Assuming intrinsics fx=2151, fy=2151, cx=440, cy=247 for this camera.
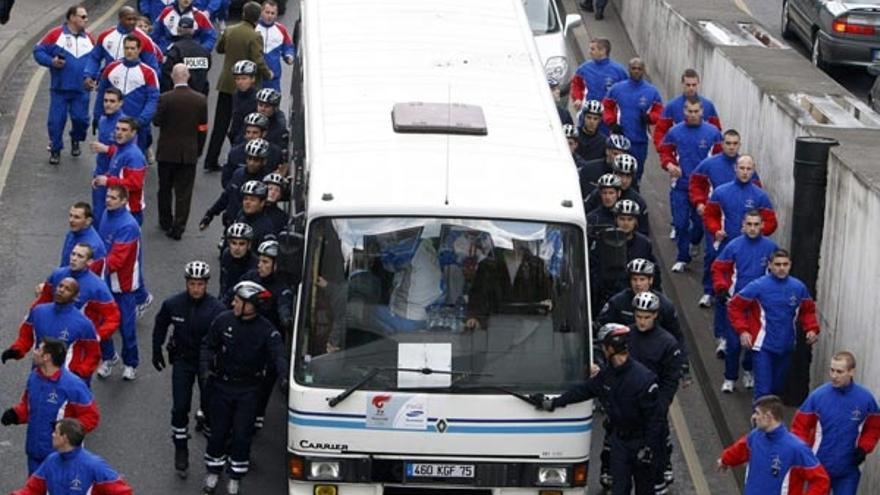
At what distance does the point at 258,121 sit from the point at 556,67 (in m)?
5.61

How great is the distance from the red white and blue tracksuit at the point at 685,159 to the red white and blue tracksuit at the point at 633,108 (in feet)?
3.64

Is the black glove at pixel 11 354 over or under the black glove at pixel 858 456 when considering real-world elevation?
over

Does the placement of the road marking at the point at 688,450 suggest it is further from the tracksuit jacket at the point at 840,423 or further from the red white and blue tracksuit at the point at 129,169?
the red white and blue tracksuit at the point at 129,169

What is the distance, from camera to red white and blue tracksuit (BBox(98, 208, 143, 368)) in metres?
16.7

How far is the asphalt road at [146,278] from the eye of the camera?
1516cm

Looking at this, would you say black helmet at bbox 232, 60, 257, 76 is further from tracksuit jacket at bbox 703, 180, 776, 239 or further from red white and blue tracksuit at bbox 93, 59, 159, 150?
tracksuit jacket at bbox 703, 180, 776, 239

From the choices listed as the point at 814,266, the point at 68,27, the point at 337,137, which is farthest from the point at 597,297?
the point at 68,27

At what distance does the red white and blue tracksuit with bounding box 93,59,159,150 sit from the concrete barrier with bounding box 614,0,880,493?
5.75 metres

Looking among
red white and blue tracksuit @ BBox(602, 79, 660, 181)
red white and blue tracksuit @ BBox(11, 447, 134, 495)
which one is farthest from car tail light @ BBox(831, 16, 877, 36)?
red white and blue tracksuit @ BBox(11, 447, 134, 495)

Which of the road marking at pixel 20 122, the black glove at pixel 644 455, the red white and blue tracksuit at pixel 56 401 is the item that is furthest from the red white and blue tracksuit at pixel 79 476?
the road marking at pixel 20 122

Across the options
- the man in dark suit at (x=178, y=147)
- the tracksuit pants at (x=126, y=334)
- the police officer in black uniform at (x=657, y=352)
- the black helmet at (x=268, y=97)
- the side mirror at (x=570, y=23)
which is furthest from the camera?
the side mirror at (x=570, y=23)

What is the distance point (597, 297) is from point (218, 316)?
3.30m

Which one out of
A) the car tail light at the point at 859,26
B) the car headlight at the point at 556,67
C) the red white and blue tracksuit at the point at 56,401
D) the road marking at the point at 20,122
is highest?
the red white and blue tracksuit at the point at 56,401

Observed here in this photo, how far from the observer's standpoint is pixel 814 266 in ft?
54.5
